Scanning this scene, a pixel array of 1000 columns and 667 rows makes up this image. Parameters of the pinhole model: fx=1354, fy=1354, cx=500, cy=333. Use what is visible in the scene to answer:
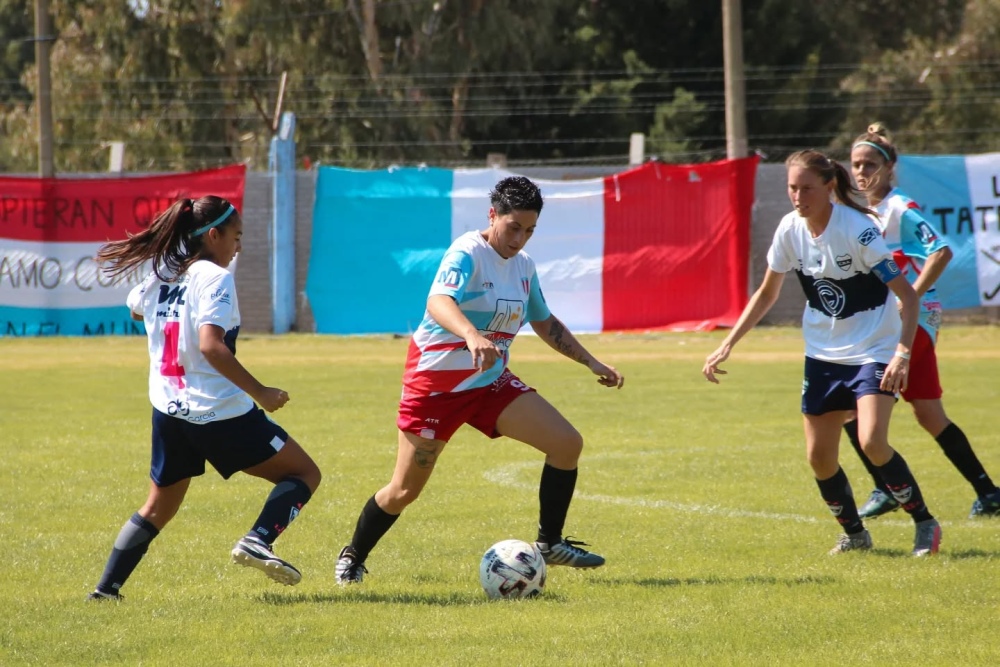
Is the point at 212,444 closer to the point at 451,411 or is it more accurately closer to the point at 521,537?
the point at 451,411

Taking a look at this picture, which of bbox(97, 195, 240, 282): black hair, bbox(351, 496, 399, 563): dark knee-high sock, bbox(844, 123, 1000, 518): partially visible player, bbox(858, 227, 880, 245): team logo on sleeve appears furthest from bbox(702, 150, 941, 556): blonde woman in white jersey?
bbox(97, 195, 240, 282): black hair

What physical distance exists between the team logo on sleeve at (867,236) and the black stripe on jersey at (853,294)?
17cm

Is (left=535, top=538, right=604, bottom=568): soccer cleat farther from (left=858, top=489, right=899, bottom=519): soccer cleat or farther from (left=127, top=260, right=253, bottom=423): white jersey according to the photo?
(left=858, top=489, right=899, bottom=519): soccer cleat

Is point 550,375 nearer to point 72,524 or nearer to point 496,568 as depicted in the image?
point 72,524

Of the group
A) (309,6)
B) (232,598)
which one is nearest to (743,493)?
(232,598)

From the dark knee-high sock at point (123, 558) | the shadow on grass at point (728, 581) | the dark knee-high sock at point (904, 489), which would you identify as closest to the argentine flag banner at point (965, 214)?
the dark knee-high sock at point (904, 489)

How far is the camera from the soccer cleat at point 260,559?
5.11 metres

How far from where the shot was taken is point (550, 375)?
14414mm

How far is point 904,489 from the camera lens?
6.36 meters

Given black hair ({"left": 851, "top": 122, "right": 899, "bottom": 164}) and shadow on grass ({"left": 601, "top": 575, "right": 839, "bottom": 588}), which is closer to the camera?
shadow on grass ({"left": 601, "top": 575, "right": 839, "bottom": 588})

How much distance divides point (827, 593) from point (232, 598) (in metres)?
2.42

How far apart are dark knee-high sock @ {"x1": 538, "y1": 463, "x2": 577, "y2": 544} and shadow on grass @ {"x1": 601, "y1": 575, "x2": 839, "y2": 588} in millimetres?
321

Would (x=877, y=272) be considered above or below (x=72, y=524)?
above

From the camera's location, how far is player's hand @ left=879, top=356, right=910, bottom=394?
236 inches
